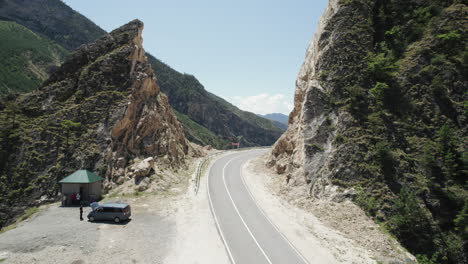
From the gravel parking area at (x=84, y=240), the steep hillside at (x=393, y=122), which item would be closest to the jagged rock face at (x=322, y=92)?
the steep hillside at (x=393, y=122)

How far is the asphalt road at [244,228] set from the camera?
16484 millimetres

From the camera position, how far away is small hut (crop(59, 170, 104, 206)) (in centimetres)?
2438

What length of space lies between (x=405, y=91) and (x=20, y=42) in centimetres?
14222

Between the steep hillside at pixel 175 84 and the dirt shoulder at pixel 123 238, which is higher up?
the steep hillside at pixel 175 84

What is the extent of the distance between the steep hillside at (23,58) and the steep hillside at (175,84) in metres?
27.0

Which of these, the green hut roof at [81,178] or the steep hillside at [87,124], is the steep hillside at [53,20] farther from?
the green hut roof at [81,178]

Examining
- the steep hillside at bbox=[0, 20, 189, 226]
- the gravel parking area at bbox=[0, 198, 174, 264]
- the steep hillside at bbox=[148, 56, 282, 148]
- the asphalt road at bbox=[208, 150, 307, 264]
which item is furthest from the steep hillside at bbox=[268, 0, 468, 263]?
the steep hillside at bbox=[148, 56, 282, 148]

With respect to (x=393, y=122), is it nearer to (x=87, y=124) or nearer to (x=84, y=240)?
(x=84, y=240)

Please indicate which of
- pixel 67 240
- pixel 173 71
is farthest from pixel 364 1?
pixel 173 71

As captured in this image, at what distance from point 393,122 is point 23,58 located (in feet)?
422

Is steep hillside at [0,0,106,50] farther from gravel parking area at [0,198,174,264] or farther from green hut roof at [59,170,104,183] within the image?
gravel parking area at [0,198,174,264]

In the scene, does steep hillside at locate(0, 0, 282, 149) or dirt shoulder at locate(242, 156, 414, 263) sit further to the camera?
steep hillside at locate(0, 0, 282, 149)

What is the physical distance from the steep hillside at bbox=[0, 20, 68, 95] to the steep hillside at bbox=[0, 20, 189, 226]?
60056 millimetres

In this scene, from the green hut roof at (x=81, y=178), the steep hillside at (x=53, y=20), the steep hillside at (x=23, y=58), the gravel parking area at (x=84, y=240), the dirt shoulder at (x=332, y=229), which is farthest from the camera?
the steep hillside at (x=53, y=20)
